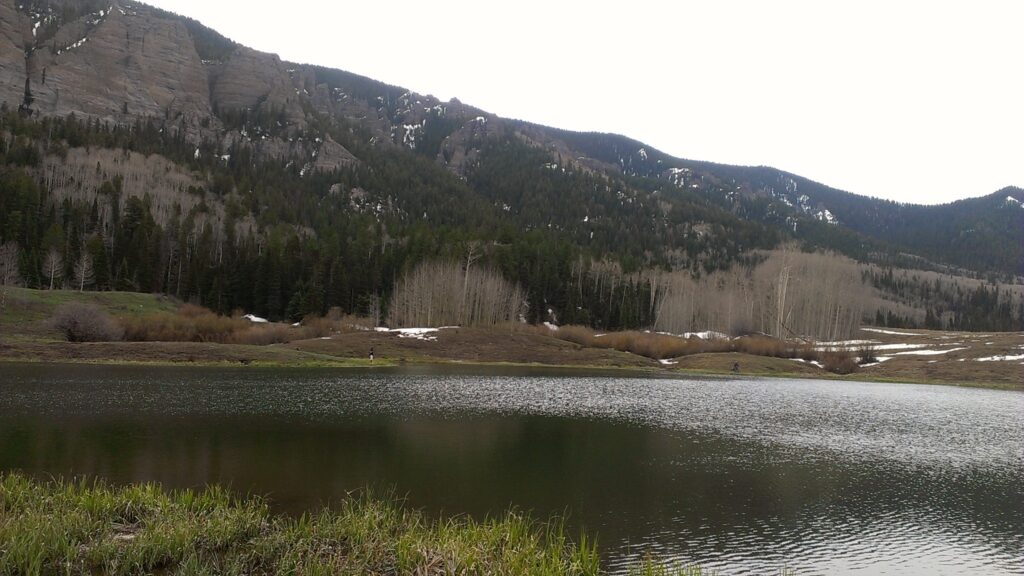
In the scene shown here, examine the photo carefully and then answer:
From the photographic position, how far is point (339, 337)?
6638cm

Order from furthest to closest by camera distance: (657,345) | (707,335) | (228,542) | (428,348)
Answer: (707,335), (657,345), (428,348), (228,542)

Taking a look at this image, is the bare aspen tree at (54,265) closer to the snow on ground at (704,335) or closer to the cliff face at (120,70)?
the snow on ground at (704,335)

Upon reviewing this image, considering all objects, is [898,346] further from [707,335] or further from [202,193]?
[202,193]

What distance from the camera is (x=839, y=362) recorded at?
77.3 m

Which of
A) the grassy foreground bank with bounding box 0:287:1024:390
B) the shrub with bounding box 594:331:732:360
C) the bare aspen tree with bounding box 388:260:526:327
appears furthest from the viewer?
the bare aspen tree with bounding box 388:260:526:327

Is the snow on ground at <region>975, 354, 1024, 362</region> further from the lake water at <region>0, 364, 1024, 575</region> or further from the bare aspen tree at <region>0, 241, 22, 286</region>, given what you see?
the bare aspen tree at <region>0, 241, 22, 286</region>

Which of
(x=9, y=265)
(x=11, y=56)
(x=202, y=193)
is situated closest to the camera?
(x=9, y=265)

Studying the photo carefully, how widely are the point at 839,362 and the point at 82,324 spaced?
8548cm

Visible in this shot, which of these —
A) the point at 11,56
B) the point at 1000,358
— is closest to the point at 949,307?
the point at 1000,358

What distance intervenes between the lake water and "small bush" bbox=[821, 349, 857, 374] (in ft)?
133

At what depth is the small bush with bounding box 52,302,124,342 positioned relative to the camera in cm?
5259

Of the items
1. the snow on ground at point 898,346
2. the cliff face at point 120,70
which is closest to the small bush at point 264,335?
the snow on ground at point 898,346

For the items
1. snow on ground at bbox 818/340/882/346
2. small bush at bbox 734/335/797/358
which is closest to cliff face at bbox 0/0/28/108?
small bush at bbox 734/335/797/358

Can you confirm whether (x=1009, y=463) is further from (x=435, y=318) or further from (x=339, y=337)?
(x=435, y=318)
